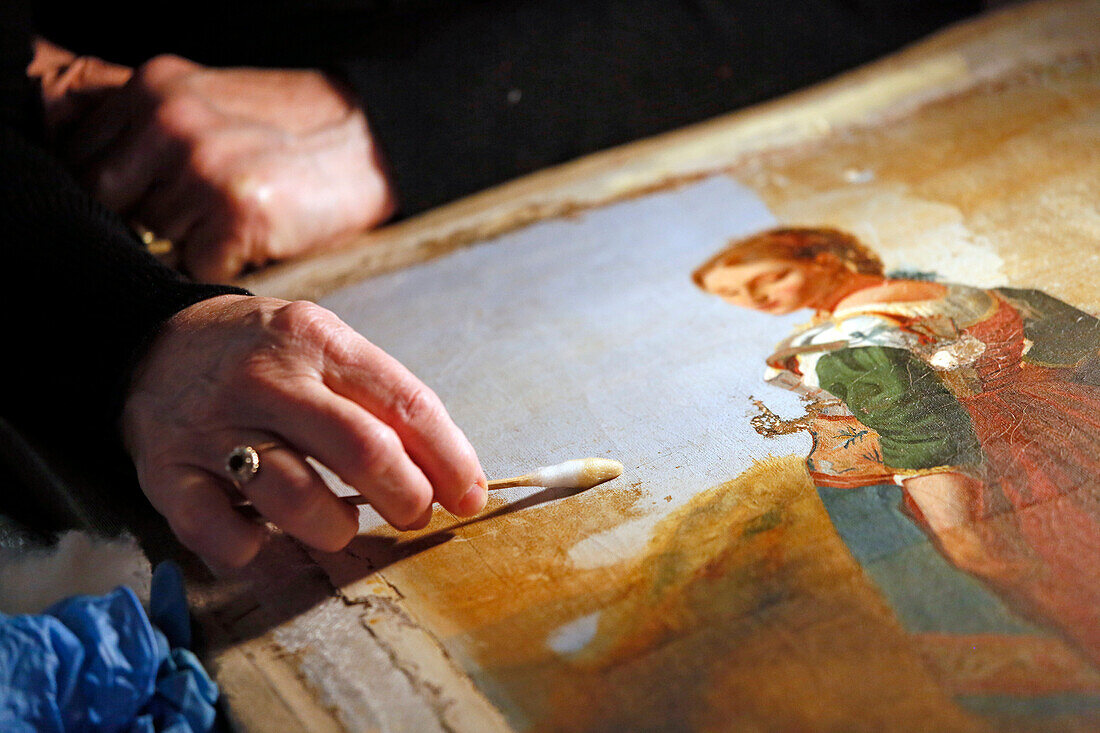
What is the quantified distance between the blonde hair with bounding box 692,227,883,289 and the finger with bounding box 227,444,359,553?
0.55 metres

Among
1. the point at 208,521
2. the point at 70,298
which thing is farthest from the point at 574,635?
the point at 70,298

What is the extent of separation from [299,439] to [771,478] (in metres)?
0.38

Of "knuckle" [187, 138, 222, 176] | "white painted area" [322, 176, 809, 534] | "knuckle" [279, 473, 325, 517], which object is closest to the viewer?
"knuckle" [279, 473, 325, 517]

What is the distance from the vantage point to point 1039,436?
26.8 inches

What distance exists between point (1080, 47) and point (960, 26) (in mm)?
214

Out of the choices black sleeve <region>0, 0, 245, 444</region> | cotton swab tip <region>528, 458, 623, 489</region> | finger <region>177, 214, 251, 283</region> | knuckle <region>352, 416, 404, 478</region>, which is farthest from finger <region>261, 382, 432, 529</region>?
finger <region>177, 214, 251, 283</region>

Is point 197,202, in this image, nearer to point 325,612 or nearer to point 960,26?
point 325,612

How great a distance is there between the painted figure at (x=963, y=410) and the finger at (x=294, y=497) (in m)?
0.38

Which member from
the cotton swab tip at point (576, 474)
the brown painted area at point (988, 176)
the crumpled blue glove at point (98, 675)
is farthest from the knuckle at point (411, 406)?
the brown painted area at point (988, 176)

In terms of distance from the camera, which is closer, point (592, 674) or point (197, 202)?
point (592, 674)

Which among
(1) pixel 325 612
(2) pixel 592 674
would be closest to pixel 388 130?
(1) pixel 325 612

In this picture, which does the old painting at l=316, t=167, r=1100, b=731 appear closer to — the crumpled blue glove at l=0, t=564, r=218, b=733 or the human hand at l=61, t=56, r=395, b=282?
the crumpled blue glove at l=0, t=564, r=218, b=733

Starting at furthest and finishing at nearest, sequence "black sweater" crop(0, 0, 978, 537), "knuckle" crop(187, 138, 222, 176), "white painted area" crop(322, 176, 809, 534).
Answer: "black sweater" crop(0, 0, 978, 537)
"knuckle" crop(187, 138, 222, 176)
"white painted area" crop(322, 176, 809, 534)

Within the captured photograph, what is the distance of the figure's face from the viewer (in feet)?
3.16
